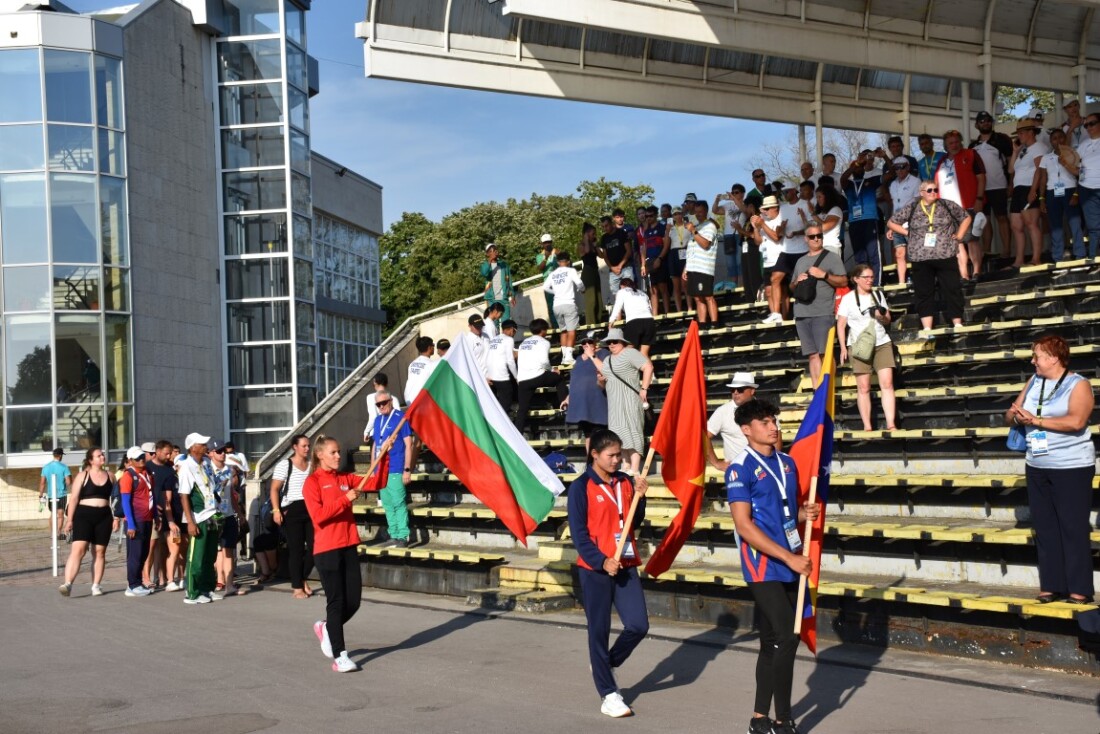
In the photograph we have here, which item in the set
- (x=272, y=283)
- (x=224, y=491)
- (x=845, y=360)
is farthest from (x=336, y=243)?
(x=845, y=360)

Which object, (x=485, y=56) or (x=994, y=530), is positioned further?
(x=485, y=56)

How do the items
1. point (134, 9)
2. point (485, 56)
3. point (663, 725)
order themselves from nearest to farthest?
point (663, 725) < point (485, 56) < point (134, 9)

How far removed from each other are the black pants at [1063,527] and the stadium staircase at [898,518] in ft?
1.10

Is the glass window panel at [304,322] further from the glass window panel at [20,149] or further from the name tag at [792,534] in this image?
the name tag at [792,534]

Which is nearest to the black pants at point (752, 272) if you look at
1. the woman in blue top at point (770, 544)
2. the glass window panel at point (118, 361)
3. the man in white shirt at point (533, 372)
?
the man in white shirt at point (533, 372)

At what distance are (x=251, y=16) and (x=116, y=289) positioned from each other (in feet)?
30.1

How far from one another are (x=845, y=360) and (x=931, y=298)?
1.53 m

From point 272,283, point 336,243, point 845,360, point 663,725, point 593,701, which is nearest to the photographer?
point 663,725

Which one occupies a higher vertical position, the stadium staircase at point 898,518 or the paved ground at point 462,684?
the stadium staircase at point 898,518

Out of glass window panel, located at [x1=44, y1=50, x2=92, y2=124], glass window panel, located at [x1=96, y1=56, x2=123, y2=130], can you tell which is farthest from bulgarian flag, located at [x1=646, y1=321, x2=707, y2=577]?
glass window panel, located at [x1=96, y1=56, x2=123, y2=130]

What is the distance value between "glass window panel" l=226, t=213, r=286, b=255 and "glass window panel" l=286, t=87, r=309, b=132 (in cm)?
272

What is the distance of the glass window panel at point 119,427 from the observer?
30125 mm

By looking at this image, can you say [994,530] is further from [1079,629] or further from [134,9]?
[134,9]

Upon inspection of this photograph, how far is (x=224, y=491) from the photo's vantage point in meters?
15.8
